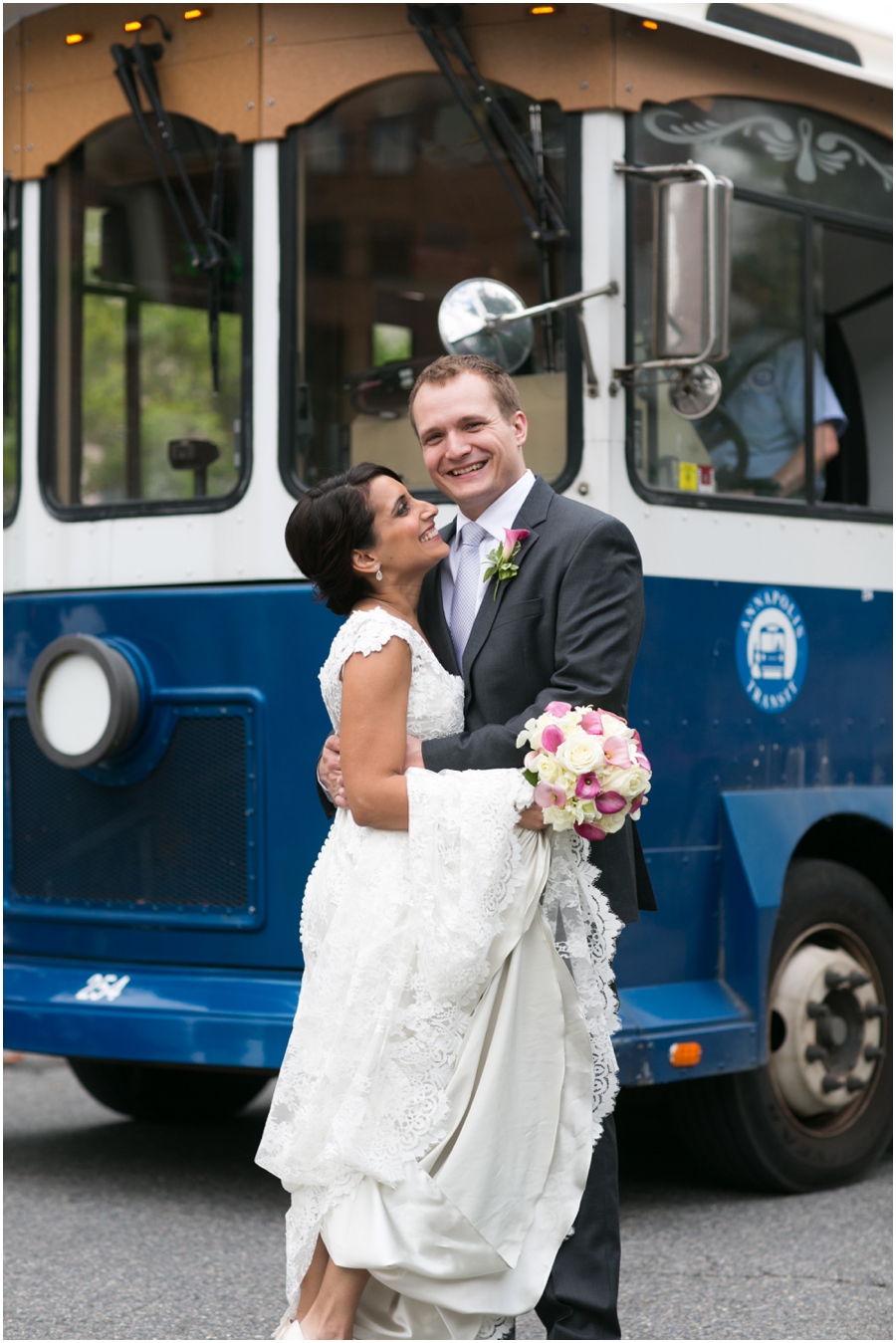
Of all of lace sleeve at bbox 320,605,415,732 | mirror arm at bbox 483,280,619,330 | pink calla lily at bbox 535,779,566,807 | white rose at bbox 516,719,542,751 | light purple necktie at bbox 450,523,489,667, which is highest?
mirror arm at bbox 483,280,619,330

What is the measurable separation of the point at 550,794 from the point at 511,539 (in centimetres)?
53

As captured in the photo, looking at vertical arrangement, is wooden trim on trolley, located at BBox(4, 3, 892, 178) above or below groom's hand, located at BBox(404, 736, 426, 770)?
above

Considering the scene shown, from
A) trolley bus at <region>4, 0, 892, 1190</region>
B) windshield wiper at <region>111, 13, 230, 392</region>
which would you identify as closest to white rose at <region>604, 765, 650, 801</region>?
trolley bus at <region>4, 0, 892, 1190</region>

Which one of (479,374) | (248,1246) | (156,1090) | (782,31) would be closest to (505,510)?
(479,374)

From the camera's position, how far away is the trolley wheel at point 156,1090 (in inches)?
240

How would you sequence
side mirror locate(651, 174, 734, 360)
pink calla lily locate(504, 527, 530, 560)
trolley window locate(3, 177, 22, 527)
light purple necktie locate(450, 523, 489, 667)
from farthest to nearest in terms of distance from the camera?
trolley window locate(3, 177, 22, 527), side mirror locate(651, 174, 734, 360), light purple necktie locate(450, 523, 489, 667), pink calla lily locate(504, 527, 530, 560)

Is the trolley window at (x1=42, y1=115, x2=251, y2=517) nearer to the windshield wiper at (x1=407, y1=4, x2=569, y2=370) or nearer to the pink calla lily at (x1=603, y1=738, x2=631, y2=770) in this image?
the windshield wiper at (x1=407, y1=4, x2=569, y2=370)

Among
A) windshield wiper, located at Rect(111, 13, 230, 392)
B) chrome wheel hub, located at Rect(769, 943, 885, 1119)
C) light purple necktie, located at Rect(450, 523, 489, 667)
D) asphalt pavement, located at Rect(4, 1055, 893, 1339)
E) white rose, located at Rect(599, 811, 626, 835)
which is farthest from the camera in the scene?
chrome wheel hub, located at Rect(769, 943, 885, 1119)

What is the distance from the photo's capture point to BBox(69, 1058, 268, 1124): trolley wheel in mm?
6090

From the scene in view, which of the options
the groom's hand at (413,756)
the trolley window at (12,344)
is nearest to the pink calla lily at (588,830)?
the groom's hand at (413,756)

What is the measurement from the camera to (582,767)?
296 centimetres

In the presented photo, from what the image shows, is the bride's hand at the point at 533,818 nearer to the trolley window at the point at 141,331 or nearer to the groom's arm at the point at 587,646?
the groom's arm at the point at 587,646

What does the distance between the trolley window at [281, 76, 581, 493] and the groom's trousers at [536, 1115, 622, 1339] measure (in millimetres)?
1989

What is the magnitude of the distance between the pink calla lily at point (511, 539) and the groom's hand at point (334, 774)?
459 mm
